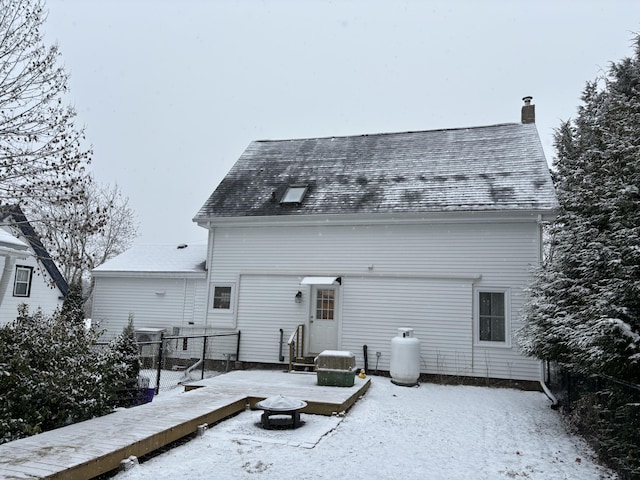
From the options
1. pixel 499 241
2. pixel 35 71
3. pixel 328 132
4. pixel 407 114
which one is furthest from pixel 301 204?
pixel 328 132

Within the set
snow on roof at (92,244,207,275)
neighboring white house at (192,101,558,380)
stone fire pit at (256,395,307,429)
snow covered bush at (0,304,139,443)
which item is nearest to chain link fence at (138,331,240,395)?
neighboring white house at (192,101,558,380)

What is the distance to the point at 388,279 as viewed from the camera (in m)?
12.4

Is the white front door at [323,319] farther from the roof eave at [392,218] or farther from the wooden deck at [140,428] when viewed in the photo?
the wooden deck at [140,428]

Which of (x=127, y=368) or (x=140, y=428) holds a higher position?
(x=127, y=368)

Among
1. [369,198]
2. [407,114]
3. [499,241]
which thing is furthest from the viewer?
[407,114]

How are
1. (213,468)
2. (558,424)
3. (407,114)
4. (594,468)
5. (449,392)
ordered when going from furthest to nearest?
(407,114), (449,392), (558,424), (594,468), (213,468)

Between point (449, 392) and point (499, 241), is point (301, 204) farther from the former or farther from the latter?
point (449, 392)

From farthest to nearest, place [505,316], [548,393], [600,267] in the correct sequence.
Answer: [505,316] → [548,393] → [600,267]

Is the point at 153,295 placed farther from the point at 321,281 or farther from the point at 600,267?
the point at 600,267

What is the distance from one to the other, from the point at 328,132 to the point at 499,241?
107 metres

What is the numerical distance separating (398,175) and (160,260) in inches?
316

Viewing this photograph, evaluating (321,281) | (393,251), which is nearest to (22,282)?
(321,281)

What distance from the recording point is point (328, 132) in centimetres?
11506

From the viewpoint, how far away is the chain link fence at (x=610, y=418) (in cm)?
493
